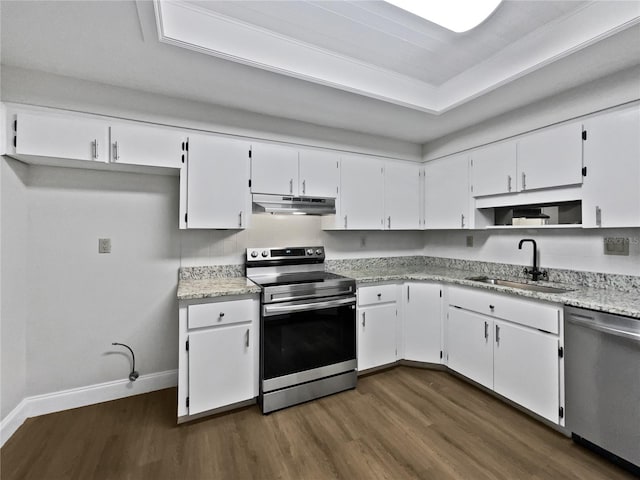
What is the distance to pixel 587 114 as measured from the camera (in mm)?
2221

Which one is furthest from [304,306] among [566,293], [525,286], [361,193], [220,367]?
[525,286]

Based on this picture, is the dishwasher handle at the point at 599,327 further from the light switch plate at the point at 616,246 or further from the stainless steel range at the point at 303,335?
the stainless steel range at the point at 303,335

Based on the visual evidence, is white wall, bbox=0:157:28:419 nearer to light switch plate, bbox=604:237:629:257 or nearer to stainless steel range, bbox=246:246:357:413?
stainless steel range, bbox=246:246:357:413

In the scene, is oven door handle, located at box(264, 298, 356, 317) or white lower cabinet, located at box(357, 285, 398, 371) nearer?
oven door handle, located at box(264, 298, 356, 317)

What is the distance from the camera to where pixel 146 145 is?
2.29m

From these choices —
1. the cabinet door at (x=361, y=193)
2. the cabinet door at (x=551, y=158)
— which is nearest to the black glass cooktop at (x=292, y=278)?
the cabinet door at (x=361, y=193)

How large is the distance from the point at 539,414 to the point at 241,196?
9.28 feet

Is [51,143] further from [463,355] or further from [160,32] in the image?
[463,355]

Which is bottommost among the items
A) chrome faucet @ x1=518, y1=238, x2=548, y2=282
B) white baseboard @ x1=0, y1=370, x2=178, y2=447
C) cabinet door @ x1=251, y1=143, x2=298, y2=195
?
white baseboard @ x1=0, y1=370, x2=178, y2=447

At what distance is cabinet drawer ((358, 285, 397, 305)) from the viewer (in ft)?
9.27

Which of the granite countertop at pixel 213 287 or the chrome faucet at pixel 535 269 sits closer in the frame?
the granite countertop at pixel 213 287

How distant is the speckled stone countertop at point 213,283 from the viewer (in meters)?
2.18

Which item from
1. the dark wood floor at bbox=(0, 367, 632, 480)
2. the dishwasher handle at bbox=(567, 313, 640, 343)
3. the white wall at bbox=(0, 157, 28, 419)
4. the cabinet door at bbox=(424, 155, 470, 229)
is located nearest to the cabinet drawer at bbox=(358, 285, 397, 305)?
the dark wood floor at bbox=(0, 367, 632, 480)

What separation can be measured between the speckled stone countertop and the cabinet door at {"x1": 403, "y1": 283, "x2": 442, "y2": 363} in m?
1.61
